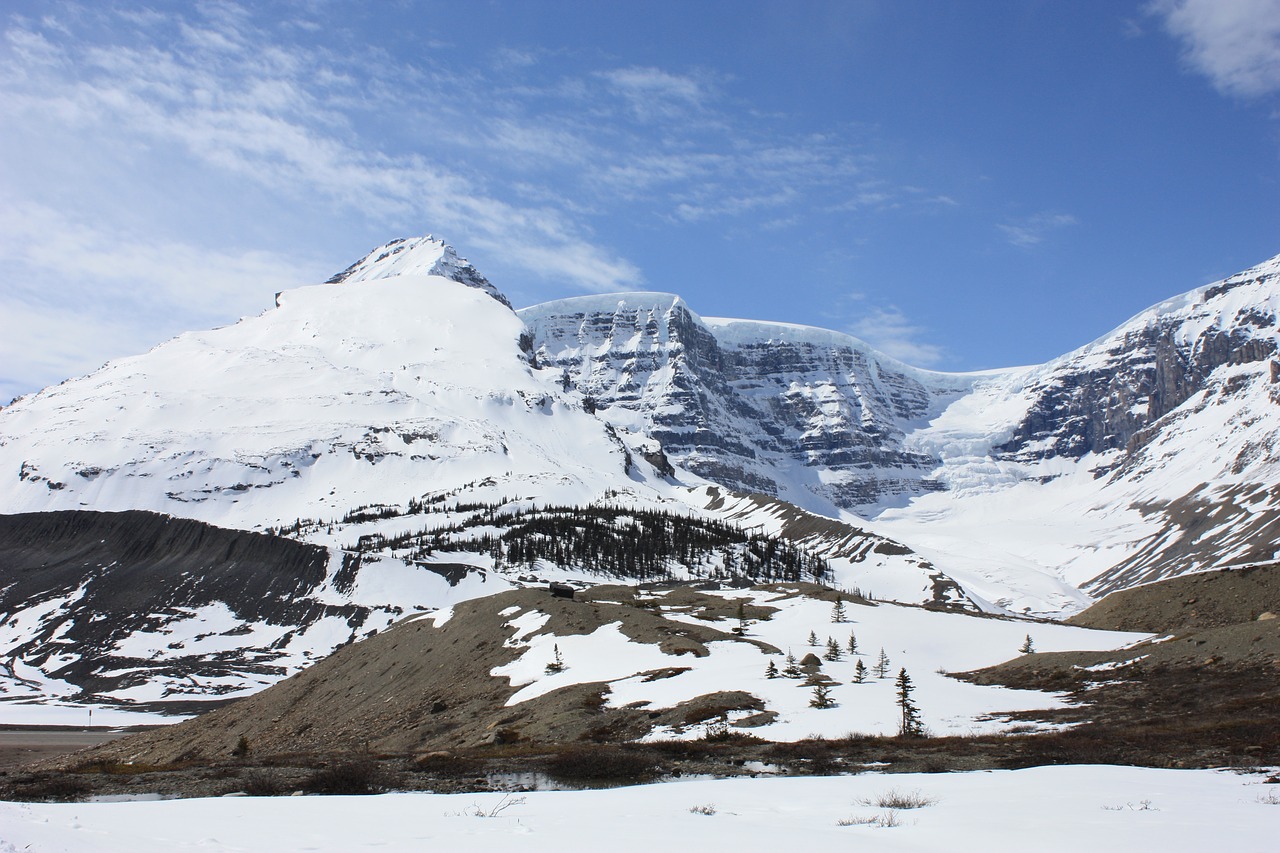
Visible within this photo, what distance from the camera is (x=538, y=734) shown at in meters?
33.2

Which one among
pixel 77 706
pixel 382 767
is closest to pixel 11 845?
pixel 382 767

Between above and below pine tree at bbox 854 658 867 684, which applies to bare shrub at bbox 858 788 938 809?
below

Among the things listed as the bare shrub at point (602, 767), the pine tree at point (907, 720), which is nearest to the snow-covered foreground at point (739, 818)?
the bare shrub at point (602, 767)

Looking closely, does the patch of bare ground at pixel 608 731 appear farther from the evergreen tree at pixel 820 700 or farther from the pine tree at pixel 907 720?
the evergreen tree at pixel 820 700

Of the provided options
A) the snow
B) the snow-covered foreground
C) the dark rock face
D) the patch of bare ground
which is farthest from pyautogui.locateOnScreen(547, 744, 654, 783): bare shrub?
the dark rock face

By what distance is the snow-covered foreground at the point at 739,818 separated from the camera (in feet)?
42.6

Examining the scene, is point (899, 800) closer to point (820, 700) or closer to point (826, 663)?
point (820, 700)

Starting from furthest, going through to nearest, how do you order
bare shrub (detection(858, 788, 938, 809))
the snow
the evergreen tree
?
the evergreen tree
the snow
bare shrub (detection(858, 788, 938, 809))

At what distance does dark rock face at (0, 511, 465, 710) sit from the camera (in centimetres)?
13816

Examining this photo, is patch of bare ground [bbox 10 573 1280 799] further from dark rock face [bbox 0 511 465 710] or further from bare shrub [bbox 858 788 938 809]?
dark rock face [bbox 0 511 465 710]

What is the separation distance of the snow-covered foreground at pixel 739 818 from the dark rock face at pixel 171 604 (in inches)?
4772

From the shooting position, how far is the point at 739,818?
16.0m

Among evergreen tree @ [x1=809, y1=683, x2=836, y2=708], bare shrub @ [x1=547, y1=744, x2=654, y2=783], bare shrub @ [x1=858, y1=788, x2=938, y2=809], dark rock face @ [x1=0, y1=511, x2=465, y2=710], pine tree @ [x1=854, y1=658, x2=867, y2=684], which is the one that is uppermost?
dark rock face @ [x1=0, y1=511, x2=465, y2=710]

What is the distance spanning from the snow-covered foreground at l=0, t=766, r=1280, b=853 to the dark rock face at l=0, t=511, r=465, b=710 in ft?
398
